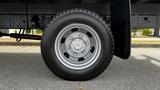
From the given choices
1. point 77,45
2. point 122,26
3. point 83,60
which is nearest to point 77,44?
point 77,45

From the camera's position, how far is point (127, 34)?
4070mm

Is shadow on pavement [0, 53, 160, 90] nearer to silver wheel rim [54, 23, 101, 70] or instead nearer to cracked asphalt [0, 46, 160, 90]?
cracked asphalt [0, 46, 160, 90]

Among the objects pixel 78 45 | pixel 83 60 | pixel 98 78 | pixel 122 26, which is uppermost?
pixel 122 26

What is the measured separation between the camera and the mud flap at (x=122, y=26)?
409 cm

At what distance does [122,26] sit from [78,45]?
634 mm

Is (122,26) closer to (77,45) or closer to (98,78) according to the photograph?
(77,45)

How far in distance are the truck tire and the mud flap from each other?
0.17m

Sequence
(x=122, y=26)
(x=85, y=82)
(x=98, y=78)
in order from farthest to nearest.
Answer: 1. (x=98, y=78)
2. (x=122, y=26)
3. (x=85, y=82)

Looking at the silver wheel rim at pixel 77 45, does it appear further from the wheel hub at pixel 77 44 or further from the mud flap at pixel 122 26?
the mud flap at pixel 122 26

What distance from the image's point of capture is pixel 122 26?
4234 millimetres

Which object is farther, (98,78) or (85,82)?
(98,78)

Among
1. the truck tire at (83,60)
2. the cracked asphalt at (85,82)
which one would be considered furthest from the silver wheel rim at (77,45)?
the cracked asphalt at (85,82)

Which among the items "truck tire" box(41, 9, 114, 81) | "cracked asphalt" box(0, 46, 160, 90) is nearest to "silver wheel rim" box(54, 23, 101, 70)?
"truck tire" box(41, 9, 114, 81)

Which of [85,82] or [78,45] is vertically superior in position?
[78,45]
